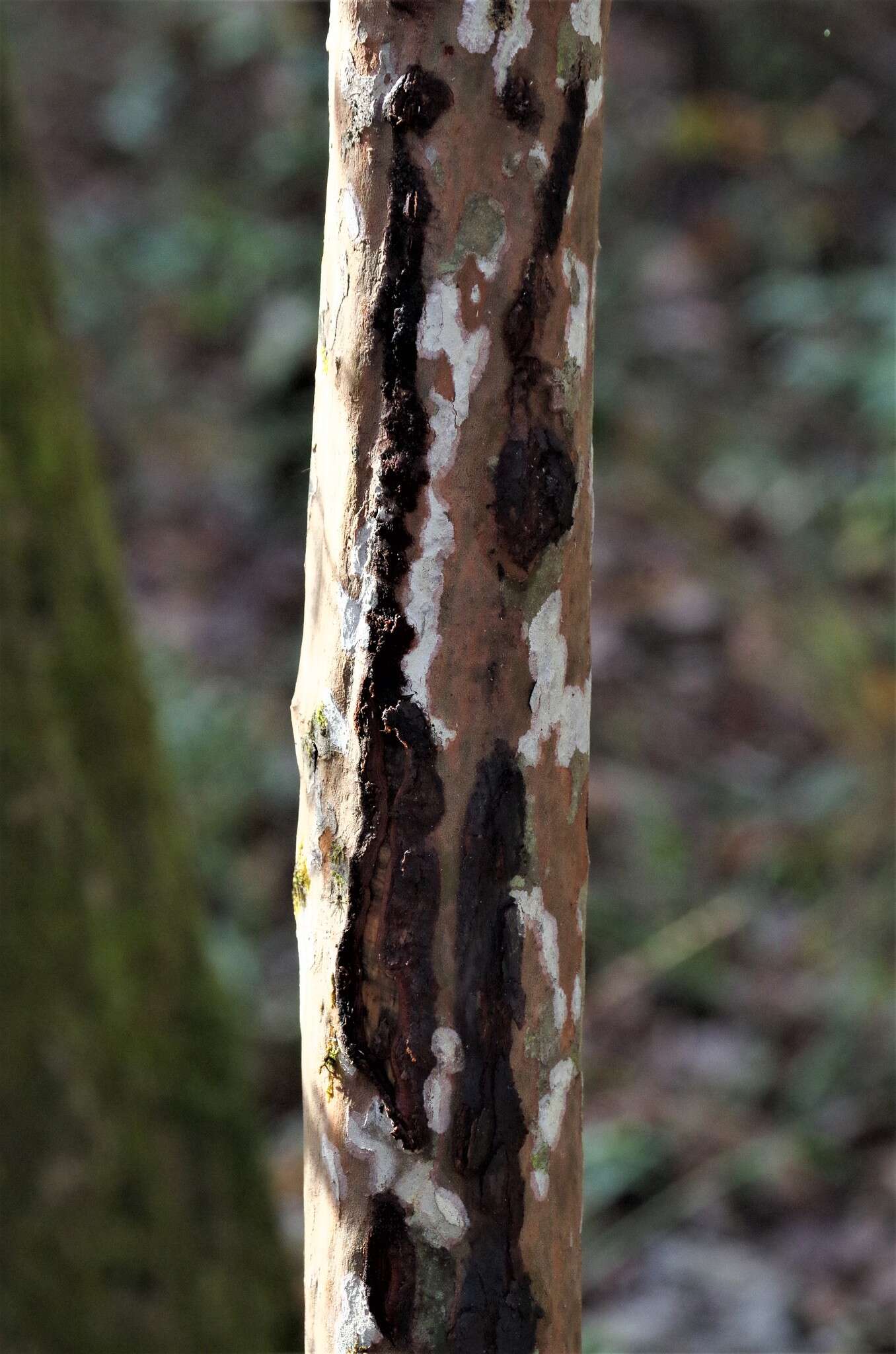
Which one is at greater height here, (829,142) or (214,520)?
(829,142)

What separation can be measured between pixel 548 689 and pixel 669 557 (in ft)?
10.4

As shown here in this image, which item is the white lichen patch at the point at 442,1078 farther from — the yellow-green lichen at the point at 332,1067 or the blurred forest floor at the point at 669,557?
the blurred forest floor at the point at 669,557

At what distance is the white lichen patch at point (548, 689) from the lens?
2.34 ft

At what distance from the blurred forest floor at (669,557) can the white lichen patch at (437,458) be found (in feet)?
4.73

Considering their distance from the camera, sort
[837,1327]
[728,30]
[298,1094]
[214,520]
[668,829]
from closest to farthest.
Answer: [837,1327] → [298,1094] → [668,829] → [214,520] → [728,30]

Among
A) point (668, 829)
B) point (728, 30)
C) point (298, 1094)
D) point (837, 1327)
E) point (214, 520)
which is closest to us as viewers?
point (837, 1327)

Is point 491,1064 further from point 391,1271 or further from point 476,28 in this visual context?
point 476,28

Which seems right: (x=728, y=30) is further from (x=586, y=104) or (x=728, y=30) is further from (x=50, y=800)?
(x=586, y=104)

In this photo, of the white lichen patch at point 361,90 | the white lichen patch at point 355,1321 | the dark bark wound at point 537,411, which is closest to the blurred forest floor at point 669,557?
the white lichen patch at point 355,1321

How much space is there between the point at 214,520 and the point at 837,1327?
2.87 meters

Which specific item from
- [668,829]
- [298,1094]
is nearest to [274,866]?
[298,1094]

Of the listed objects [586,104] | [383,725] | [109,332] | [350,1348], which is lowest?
[350,1348]

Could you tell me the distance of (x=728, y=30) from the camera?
4586 millimetres

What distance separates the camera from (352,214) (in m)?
0.69
